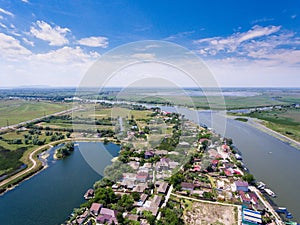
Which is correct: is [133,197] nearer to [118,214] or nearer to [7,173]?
[118,214]

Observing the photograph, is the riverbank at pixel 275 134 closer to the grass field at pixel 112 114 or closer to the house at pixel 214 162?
the house at pixel 214 162

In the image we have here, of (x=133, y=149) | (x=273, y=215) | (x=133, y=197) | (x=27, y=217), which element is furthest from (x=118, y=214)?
(x=133, y=149)

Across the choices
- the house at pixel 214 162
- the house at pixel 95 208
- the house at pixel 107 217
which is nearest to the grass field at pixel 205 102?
the house at pixel 214 162

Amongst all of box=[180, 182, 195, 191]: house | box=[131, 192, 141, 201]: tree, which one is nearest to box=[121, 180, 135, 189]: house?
box=[131, 192, 141, 201]: tree

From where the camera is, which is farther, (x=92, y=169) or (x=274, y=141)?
(x=274, y=141)

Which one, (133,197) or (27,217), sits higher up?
(133,197)

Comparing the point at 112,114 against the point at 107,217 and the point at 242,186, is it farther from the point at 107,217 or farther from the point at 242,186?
the point at 242,186
